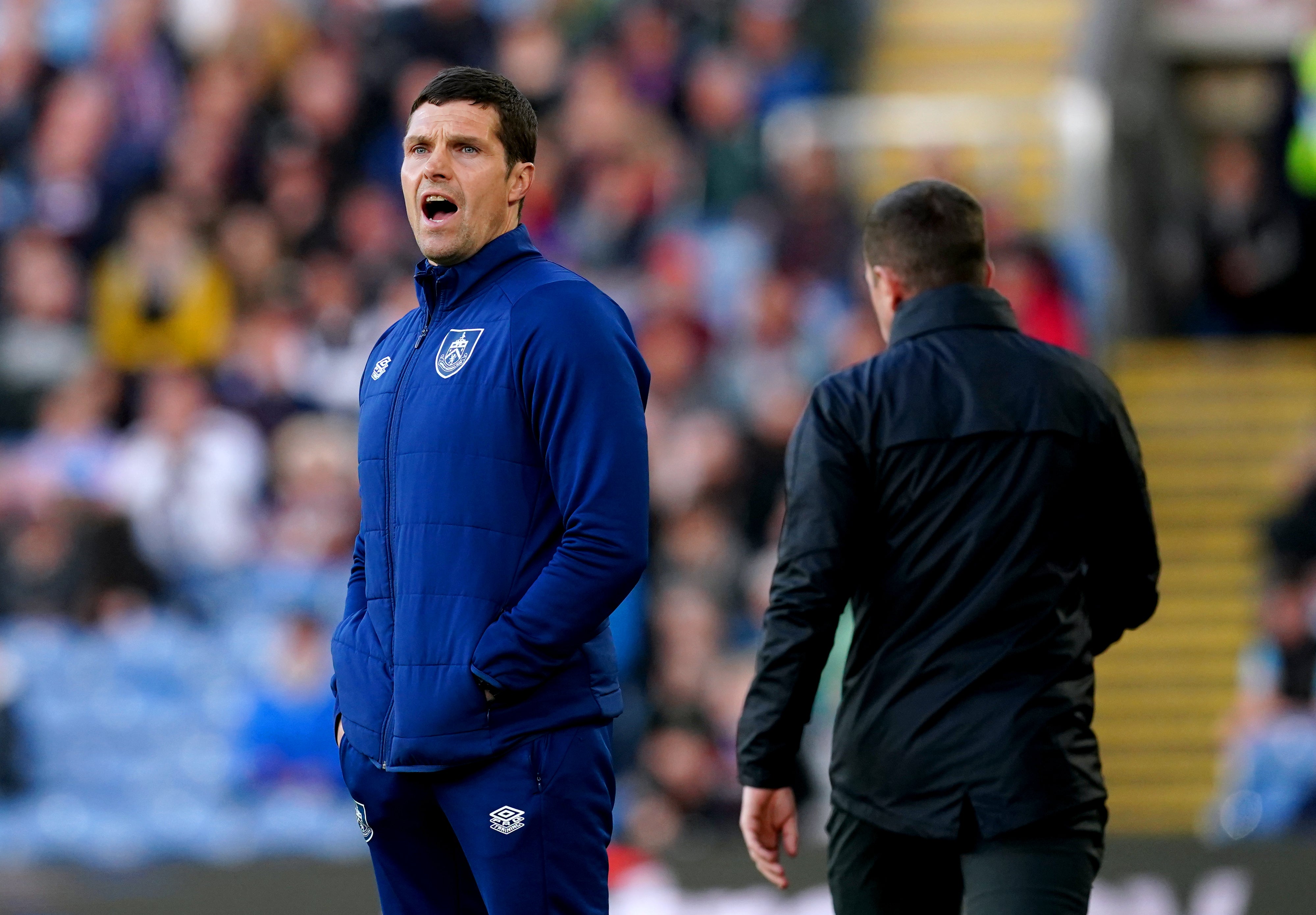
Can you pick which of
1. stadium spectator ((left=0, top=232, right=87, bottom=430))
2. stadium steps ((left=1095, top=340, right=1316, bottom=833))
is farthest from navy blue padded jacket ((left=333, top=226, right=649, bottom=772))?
stadium spectator ((left=0, top=232, right=87, bottom=430))

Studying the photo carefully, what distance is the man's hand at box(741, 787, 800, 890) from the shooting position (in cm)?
367

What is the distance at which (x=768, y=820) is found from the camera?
12.1 feet

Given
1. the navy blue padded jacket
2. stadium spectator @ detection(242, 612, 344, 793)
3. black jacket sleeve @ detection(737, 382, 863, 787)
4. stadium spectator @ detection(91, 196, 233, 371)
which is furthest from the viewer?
stadium spectator @ detection(91, 196, 233, 371)

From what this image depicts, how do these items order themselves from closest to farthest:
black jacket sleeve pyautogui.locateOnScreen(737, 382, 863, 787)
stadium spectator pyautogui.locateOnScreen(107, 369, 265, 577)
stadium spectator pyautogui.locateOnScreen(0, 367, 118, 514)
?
1. black jacket sleeve pyautogui.locateOnScreen(737, 382, 863, 787)
2. stadium spectator pyautogui.locateOnScreen(107, 369, 265, 577)
3. stadium spectator pyautogui.locateOnScreen(0, 367, 118, 514)

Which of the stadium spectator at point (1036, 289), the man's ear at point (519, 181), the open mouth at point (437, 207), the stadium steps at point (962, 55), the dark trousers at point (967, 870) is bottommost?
the dark trousers at point (967, 870)

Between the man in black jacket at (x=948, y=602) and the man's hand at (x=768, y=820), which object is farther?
the man's hand at (x=768, y=820)

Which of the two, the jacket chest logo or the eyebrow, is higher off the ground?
the eyebrow

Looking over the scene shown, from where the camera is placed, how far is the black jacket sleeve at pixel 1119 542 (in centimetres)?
369

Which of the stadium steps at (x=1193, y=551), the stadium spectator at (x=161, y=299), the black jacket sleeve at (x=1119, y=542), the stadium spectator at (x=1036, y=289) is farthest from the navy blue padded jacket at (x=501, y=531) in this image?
the stadium spectator at (x=161, y=299)

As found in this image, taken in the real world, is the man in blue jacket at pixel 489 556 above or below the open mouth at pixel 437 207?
below

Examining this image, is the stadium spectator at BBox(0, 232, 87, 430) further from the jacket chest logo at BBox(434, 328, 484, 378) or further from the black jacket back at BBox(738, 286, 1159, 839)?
the black jacket back at BBox(738, 286, 1159, 839)

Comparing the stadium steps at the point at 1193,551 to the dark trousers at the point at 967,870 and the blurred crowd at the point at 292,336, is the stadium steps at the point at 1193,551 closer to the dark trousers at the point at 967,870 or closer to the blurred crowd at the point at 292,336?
the blurred crowd at the point at 292,336

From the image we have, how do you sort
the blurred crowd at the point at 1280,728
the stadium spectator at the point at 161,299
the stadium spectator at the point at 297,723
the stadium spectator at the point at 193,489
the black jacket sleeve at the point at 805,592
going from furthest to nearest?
1. the stadium spectator at the point at 161,299
2. the stadium spectator at the point at 193,489
3. the stadium spectator at the point at 297,723
4. the blurred crowd at the point at 1280,728
5. the black jacket sleeve at the point at 805,592

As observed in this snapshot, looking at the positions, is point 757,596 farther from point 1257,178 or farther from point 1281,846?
point 1257,178
